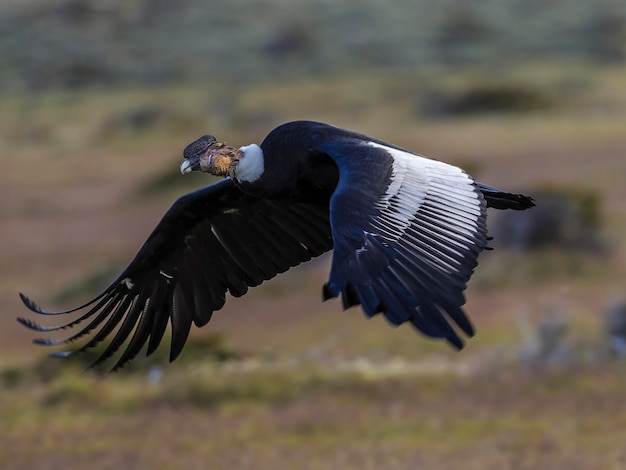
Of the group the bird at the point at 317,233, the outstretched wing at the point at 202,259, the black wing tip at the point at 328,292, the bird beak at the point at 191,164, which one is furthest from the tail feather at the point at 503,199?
the black wing tip at the point at 328,292

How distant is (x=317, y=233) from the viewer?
356 inches

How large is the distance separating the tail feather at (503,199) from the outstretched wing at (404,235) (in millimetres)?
725

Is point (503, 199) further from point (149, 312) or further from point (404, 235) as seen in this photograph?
point (149, 312)

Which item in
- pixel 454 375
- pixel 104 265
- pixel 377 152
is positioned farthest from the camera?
pixel 104 265

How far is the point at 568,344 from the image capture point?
1531cm

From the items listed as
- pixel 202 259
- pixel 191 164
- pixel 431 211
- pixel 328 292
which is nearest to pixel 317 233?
pixel 202 259

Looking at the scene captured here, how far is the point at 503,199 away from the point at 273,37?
58.8 m

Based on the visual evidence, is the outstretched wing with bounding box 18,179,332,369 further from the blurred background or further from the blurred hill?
the blurred hill

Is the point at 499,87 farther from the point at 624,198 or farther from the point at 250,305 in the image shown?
the point at 250,305

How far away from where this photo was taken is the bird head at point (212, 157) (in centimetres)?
769

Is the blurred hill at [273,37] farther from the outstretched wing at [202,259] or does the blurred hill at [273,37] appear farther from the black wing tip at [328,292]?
the black wing tip at [328,292]

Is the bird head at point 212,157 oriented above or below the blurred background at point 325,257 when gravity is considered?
above

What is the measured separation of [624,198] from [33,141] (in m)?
24.3

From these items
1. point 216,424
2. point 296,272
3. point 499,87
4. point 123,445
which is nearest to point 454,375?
point 216,424
